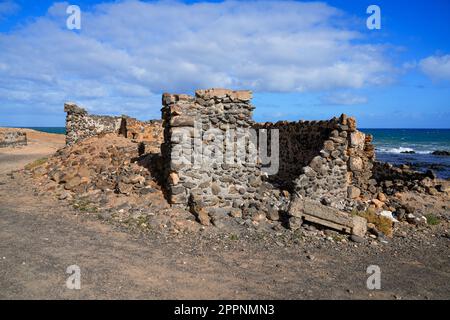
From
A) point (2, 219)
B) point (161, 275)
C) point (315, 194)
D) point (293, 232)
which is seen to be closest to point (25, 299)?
point (161, 275)

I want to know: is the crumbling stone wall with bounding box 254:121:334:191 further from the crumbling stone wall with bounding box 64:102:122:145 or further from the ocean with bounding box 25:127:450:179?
the ocean with bounding box 25:127:450:179

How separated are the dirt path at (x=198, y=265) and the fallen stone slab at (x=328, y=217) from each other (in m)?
0.56

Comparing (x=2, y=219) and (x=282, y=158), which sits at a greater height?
(x=282, y=158)

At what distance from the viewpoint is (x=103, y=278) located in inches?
247

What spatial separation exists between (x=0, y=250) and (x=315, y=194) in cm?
863

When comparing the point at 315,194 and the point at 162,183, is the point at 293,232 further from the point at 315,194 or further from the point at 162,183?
the point at 162,183

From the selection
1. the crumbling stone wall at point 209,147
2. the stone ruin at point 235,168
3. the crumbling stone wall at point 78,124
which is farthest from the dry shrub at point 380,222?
the crumbling stone wall at point 78,124

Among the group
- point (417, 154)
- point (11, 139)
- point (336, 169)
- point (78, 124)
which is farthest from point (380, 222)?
point (417, 154)

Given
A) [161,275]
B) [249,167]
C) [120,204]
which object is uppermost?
[249,167]

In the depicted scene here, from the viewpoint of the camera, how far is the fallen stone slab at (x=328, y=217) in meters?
8.98

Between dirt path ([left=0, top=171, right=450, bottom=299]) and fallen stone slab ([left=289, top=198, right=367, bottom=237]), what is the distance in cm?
56

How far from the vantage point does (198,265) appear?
714cm

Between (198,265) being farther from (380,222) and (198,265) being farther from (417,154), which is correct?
(417,154)

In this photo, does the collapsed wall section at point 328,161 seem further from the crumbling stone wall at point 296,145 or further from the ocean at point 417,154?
the ocean at point 417,154
